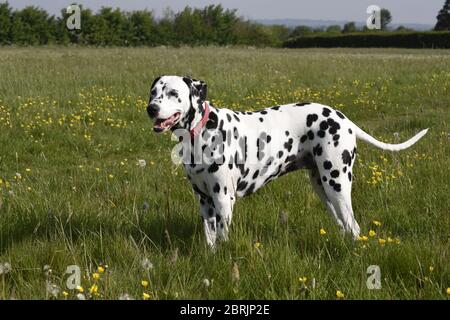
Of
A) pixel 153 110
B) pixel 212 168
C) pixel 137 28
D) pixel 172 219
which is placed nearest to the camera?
pixel 153 110

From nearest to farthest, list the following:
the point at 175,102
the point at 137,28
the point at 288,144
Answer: the point at 175,102
the point at 288,144
the point at 137,28

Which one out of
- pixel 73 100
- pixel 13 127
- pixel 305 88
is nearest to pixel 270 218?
pixel 13 127

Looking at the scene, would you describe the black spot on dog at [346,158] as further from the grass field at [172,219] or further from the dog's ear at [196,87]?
the dog's ear at [196,87]

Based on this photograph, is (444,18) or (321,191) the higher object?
(444,18)

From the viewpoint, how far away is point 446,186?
5773 millimetres

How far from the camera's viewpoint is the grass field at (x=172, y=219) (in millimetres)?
3498

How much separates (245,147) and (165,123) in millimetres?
819

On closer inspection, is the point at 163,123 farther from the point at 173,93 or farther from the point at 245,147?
the point at 245,147

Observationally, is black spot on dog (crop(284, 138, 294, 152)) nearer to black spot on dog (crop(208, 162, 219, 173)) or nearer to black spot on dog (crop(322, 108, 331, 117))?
black spot on dog (crop(322, 108, 331, 117))

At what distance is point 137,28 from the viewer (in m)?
63.9

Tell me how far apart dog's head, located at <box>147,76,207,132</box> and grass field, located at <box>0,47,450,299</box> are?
0.76 m

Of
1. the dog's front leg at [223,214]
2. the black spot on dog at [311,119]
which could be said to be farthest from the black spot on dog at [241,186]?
the black spot on dog at [311,119]

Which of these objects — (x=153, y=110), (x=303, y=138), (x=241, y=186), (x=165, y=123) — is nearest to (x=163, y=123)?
(x=165, y=123)

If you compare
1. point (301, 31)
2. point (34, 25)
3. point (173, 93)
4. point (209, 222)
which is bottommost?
point (209, 222)
